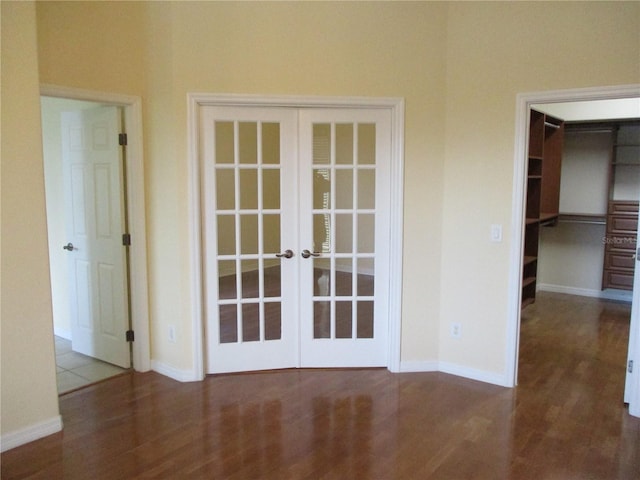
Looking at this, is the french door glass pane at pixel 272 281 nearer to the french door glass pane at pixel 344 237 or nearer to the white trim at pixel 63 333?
the french door glass pane at pixel 344 237

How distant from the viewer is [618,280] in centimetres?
616

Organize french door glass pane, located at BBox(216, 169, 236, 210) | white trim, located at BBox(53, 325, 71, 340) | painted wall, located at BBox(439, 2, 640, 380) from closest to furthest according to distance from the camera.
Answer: painted wall, located at BBox(439, 2, 640, 380)
french door glass pane, located at BBox(216, 169, 236, 210)
white trim, located at BBox(53, 325, 71, 340)

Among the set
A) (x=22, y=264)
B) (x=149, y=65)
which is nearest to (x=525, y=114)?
(x=149, y=65)

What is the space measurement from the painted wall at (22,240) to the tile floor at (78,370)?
819 mm

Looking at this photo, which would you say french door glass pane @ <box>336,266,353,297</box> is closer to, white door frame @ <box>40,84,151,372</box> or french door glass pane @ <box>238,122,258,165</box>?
french door glass pane @ <box>238,122,258,165</box>

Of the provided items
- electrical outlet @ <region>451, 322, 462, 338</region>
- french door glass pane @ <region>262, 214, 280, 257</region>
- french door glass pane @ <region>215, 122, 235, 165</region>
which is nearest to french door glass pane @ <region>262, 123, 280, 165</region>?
french door glass pane @ <region>215, 122, 235, 165</region>

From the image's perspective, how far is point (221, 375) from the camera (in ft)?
13.0

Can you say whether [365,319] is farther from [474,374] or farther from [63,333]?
[63,333]

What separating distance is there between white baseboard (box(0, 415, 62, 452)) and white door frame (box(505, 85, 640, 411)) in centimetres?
312

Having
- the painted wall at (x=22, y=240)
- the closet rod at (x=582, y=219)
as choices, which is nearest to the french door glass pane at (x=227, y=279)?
the painted wall at (x=22, y=240)

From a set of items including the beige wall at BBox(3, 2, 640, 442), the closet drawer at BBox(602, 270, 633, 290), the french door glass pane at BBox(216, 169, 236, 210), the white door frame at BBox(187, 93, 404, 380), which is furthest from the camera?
the closet drawer at BBox(602, 270, 633, 290)

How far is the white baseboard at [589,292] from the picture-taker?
20.9ft

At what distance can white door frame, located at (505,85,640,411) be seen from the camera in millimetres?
3348

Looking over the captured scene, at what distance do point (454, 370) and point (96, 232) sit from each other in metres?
3.12
